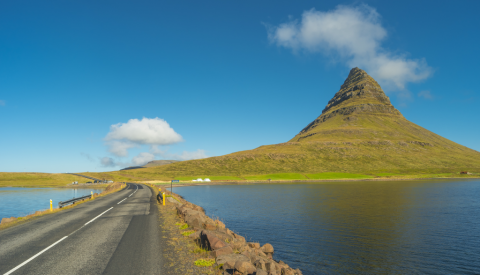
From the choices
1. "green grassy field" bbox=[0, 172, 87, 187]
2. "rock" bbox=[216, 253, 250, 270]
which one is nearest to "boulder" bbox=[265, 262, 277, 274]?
"rock" bbox=[216, 253, 250, 270]

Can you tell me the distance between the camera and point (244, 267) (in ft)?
30.1

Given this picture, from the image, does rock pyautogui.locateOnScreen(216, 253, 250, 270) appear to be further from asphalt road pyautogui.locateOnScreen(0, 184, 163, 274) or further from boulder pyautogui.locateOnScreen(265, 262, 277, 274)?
asphalt road pyautogui.locateOnScreen(0, 184, 163, 274)

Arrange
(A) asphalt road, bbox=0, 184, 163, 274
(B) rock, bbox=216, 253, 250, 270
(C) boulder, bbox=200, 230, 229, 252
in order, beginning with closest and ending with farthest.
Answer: (B) rock, bbox=216, 253, 250, 270, (A) asphalt road, bbox=0, 184, 163, 274, (C) boulder, bbox=200, 230, 229, 252

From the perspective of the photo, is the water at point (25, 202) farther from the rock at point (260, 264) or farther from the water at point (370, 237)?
the rock at point (260, 264)

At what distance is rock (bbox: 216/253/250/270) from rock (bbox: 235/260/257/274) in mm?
314

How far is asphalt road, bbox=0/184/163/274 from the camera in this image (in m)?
9.99

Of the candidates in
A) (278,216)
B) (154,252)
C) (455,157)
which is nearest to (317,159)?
(455,157)

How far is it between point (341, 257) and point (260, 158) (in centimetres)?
17117

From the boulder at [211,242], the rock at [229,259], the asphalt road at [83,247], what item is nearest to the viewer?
the rock at [229,259]

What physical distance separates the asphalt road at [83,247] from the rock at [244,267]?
304 centimetres

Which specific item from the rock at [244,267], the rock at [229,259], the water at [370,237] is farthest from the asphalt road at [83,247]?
the water at [370,237]

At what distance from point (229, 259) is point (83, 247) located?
8104 mm

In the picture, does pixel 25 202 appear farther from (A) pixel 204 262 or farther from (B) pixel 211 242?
(A) pixel 204 262

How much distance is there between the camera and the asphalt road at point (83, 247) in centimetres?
999
